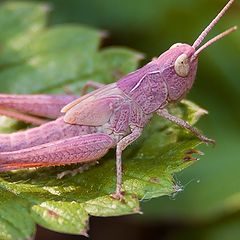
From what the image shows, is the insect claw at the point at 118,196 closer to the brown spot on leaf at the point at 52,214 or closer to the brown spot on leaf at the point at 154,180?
the brown spot on leaf at the point at 154,180

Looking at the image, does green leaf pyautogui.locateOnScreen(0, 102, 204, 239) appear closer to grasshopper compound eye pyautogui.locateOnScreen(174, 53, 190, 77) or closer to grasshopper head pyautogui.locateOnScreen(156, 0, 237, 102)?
grasshopper head pyautogui.locateOnScreen(156, 0, 237, 102)

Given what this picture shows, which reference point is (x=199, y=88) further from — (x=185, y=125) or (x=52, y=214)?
(x=52, y=214)

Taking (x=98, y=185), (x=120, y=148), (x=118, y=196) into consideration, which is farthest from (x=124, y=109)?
(x=118, y=196)

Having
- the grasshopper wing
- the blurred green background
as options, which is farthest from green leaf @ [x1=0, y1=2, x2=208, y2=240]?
the blurred green background

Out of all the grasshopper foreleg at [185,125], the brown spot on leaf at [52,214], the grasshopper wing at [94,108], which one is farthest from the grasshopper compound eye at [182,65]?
the brown spot on leaf at [52,214]

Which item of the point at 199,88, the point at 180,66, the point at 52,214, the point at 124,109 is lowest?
the point at 52,214

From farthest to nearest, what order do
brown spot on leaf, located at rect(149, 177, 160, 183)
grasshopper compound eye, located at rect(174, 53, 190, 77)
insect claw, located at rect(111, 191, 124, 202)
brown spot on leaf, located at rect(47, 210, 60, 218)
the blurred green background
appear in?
the blurred green background < grasshopper compound eye, located at rect(174, 53, 190, 77) < brown spot on leaf, located at rect(149, 177, 160, 183) < insect claw, located at rect(111, 191, 124, 202) < brown spot on leaf, located at rect(47, 210, 60, 218)

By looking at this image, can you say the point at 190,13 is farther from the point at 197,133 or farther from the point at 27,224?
the point at 27,224
